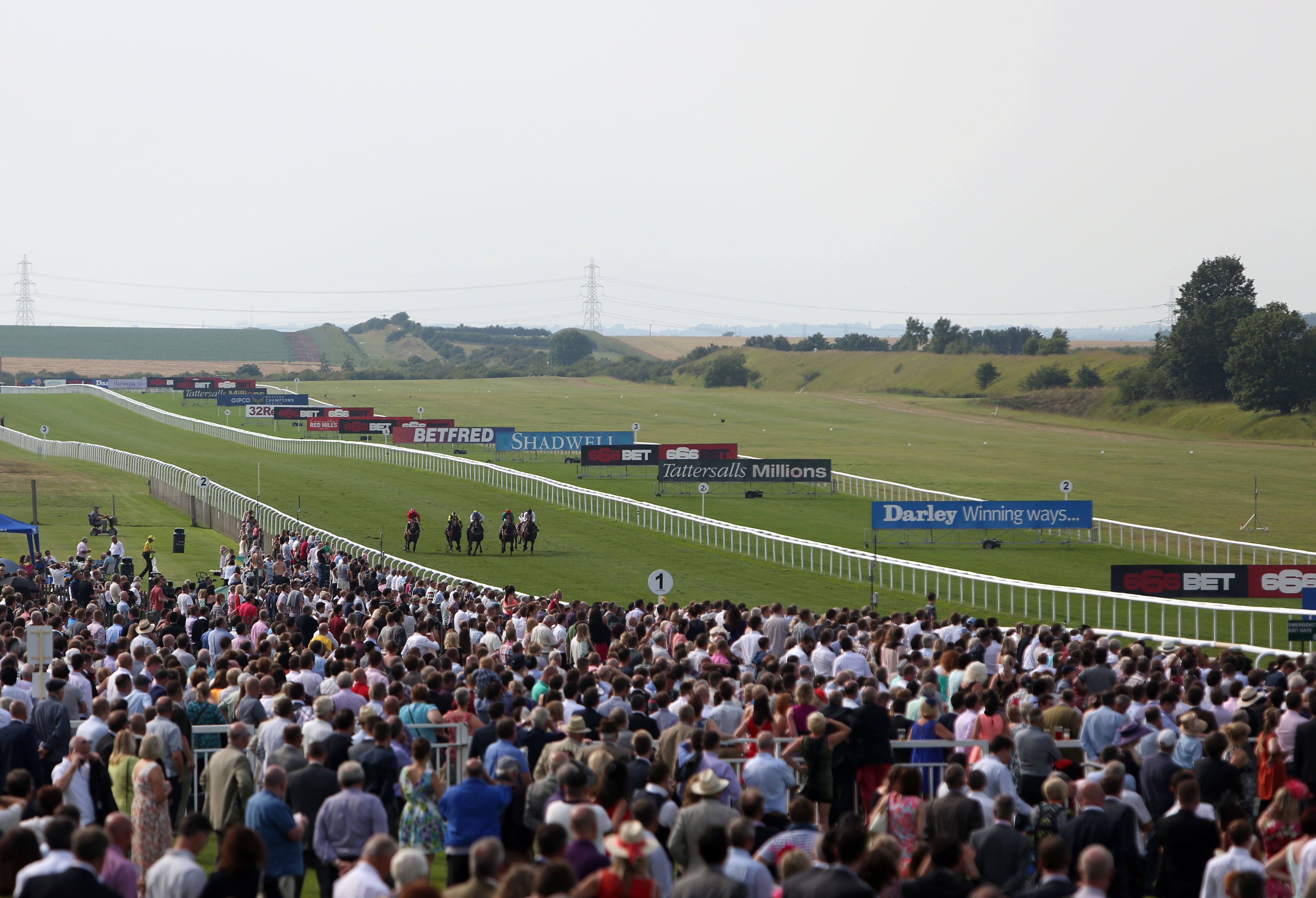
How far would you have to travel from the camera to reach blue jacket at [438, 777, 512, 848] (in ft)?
26.1

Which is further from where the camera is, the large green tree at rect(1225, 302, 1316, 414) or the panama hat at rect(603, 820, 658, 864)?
the large green tree at rect(1225, 302, 1316, 414)

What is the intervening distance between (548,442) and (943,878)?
178 ft

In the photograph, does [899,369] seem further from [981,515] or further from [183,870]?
[183,870]

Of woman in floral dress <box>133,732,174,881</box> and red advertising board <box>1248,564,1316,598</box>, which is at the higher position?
woman in floral dress <box>133,732,174,881</box>

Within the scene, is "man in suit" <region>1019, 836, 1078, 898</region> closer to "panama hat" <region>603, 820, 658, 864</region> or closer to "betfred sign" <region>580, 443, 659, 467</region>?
"panama hat" <region>603, 820, 658, 864</region>

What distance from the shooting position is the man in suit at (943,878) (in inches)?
252

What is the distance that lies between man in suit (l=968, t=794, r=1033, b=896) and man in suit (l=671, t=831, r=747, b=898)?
1.54 metres

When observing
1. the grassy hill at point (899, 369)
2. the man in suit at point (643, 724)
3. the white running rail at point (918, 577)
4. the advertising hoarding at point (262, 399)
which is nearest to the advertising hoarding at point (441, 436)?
the white running rail at point (918, 577)

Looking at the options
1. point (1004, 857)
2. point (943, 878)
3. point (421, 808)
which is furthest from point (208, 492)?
point (943, 878)

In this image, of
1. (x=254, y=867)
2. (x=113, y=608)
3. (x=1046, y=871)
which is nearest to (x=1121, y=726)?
(x=1046, y=871)

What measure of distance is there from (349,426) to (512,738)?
62277mm

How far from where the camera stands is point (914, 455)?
212ft

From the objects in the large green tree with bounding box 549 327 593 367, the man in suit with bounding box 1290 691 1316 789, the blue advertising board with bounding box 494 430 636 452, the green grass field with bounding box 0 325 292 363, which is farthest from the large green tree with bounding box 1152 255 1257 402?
the green grass field with bounding box 0 325 292 363

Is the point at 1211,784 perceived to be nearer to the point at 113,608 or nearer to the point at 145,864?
the point at 145,864
